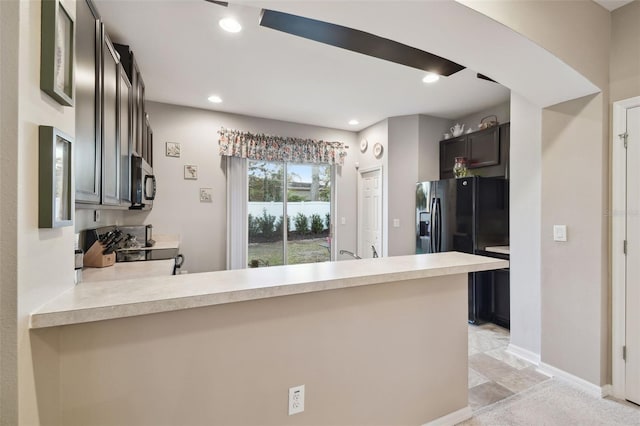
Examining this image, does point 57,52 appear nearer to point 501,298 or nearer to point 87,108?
point 87,108

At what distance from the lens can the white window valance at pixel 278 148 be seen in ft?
13.7

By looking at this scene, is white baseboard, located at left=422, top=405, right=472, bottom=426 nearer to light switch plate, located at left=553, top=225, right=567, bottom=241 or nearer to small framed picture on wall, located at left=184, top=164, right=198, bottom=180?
light switch plate, located at left=553, top=225, right=567, bottom=241

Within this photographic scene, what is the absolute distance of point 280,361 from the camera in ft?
4.14


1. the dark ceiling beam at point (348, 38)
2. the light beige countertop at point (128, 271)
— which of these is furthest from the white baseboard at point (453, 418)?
the dark ceiling beam at point (348, 38)

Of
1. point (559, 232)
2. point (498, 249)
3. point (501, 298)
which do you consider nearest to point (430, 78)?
point (559, 232)

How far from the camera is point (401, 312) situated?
5.18 ft

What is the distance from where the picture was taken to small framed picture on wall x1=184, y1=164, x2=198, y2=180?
4023mm

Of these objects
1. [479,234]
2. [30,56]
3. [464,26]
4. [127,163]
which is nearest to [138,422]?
[30,56]

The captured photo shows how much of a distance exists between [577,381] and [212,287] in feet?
8.97

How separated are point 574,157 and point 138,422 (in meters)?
3.05

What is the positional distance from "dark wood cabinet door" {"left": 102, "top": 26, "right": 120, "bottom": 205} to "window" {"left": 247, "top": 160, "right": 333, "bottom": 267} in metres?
2.55

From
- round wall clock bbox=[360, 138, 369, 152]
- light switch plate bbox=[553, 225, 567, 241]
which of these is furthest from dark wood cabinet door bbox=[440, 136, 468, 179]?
light switch plate bbox=[553, 225, 567, 241]

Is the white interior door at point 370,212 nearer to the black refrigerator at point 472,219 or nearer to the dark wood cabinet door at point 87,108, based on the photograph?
the black refrigerator at point 472,219

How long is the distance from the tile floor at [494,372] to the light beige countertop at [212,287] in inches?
44.1
